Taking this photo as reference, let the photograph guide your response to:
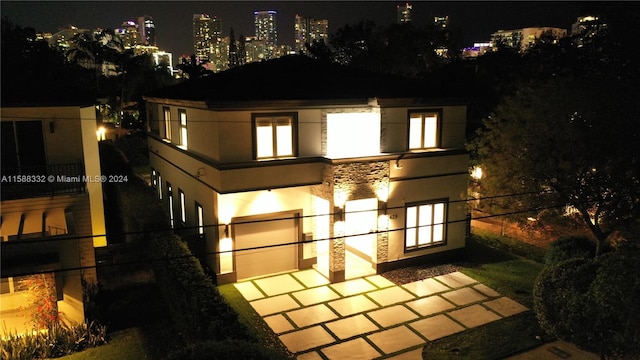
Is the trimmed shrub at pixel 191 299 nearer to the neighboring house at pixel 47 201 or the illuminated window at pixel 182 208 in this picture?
the neighboring house at pixel 47 201

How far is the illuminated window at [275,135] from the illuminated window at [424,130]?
4645 mm

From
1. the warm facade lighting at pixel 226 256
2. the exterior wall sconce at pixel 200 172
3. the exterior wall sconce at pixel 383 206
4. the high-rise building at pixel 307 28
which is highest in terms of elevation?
the high-rise building at pixel 307 28

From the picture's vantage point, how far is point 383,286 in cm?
1620

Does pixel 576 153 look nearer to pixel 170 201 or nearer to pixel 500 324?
pixel 500 324

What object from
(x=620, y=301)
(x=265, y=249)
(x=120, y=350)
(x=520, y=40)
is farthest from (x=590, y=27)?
(x=520, y=40)

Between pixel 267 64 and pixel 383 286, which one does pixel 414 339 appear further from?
pixel 267 64

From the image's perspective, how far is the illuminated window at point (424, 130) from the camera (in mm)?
17547

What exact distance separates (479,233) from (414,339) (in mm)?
11496

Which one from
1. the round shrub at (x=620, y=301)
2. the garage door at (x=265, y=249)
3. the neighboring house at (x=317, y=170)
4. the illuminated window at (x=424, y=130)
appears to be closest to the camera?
the round shrub at (x=620, y=301)

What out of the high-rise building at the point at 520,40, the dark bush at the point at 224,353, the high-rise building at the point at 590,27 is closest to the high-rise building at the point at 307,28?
the high-rise building at the point at 520,40

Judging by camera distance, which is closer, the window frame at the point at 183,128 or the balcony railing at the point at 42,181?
the balcony railing at the point at 42,181

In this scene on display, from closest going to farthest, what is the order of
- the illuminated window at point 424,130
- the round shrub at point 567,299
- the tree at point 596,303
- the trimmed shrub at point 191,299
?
1. the tree at point 596,303
2. the trimmed shrub at point 191,299
3. the round shrub at point 567,299
4. the illuminated window at point 424,130

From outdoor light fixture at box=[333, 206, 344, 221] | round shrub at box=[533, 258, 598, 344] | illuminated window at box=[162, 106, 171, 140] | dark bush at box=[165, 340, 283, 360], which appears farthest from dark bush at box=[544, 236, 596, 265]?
illuminated window at box=[162, 106, 171, 140]

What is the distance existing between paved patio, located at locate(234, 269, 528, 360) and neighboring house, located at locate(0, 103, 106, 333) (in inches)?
→ 206
